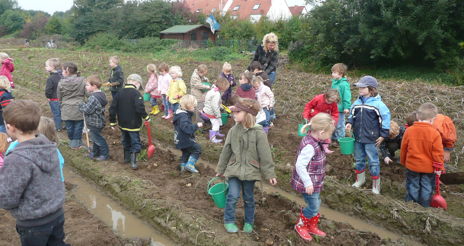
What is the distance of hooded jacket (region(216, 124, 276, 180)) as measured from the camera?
4.18 metres

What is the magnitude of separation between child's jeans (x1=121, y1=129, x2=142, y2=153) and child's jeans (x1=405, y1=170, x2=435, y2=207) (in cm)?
450

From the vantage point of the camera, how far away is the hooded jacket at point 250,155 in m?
4.18

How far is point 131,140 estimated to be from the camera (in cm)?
658

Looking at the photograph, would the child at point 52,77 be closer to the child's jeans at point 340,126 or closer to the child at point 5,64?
the child at point 5,64

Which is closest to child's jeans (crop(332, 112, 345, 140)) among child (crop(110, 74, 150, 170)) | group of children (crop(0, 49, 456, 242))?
group of children (crop(0, 49, 456, 242))

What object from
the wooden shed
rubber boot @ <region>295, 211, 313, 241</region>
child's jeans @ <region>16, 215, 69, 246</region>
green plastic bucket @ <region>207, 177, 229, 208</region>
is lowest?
rubber boot @ <region>295, 211, 313, 241</region>

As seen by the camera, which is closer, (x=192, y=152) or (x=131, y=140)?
(x=192, y=152)

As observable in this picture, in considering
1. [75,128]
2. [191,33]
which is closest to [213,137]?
[75,128]

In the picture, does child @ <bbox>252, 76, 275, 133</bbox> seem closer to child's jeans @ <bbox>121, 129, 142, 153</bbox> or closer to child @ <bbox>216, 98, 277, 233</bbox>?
child's jeans @ <bbox>121, 129, 142, 153</bbox>

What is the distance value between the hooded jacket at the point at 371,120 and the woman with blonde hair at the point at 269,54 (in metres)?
3.66

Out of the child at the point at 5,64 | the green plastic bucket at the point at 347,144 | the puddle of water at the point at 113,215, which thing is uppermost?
the child at the point at 5,64

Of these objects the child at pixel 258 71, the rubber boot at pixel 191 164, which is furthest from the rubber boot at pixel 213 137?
the child at pixel 258 71

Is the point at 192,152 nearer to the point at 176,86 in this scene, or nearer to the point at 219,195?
the point at 219,195

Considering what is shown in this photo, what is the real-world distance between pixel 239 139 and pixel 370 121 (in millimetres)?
2245
